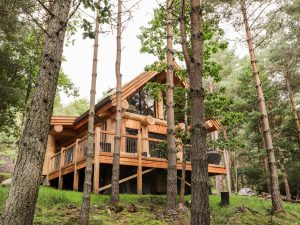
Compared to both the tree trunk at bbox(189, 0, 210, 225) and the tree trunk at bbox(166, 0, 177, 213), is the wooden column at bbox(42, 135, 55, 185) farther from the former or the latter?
the tree trunk at bbox(189, 0, 210, 225)

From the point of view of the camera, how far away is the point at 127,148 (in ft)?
50.0

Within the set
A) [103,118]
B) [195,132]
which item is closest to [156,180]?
[103,118]

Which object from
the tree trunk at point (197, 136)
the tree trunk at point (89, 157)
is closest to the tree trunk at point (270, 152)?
the tree trunk at point (89, 157)

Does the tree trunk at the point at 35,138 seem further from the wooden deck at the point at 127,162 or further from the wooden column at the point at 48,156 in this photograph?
the wooden column at the point at 48,156

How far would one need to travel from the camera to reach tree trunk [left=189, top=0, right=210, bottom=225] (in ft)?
12.2

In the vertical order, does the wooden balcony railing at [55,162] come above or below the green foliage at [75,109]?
below

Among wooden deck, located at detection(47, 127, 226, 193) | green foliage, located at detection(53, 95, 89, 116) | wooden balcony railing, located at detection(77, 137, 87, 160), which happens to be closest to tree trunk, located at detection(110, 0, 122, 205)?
wooden deck, located at detection(47, 127, 226, 193)

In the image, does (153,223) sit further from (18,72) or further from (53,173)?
(18,72)

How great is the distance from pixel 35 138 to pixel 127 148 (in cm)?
1158

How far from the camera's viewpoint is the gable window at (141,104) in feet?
58.8

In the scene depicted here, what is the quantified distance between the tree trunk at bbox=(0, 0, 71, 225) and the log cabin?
28.4ft

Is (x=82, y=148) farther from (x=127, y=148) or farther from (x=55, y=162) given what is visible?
(x=55, y=162)

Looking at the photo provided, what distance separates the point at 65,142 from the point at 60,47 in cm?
1715

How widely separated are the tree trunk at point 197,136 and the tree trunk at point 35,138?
198cm
